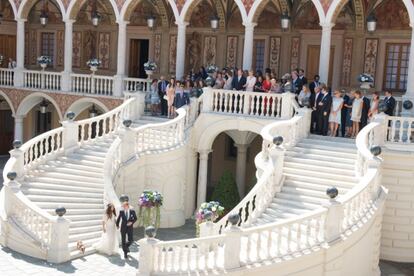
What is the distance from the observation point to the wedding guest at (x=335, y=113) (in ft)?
59.5

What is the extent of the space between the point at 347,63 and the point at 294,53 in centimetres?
222

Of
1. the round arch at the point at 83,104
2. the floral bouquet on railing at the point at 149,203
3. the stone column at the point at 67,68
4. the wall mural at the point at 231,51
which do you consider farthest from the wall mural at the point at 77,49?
the floral bouquet on railing at the point at 149,203

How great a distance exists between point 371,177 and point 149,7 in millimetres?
16957

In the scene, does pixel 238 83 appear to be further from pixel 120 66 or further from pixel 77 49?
pixel 77 49

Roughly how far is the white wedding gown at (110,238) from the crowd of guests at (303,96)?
6.38m

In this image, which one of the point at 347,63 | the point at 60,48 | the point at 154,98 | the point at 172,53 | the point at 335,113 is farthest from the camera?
the point at 60,48

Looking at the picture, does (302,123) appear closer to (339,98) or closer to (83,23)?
(339,98)

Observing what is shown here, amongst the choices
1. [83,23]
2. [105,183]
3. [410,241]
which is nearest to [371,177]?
[410,241]

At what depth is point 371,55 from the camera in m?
24.2

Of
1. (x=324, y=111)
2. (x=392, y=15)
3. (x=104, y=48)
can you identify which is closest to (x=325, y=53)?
(x=324, y=111)

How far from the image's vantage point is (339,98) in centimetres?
1823

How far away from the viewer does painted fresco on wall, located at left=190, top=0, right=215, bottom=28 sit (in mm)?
27438

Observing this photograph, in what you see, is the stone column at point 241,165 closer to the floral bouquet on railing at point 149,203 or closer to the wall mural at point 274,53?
the wall mural at point 274,53

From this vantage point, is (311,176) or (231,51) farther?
(231,51)
